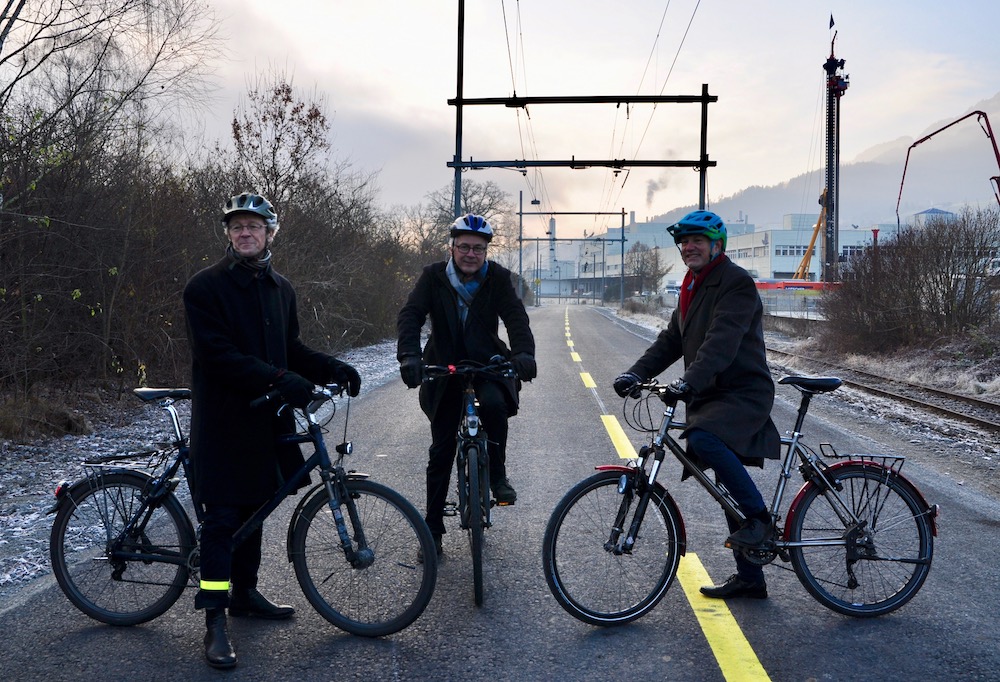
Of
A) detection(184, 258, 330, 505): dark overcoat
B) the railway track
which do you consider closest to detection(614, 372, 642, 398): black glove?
detection(184, 258, 330, 505): dark overcoat

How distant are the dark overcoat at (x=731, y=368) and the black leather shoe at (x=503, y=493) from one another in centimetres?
103

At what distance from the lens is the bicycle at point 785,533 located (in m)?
4.13

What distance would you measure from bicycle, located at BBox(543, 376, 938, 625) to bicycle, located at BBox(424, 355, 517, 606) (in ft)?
1.59

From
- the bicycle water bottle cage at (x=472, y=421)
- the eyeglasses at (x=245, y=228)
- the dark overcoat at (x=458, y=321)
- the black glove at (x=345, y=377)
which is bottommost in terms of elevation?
the bicycle water bottle cage at (x=472, y=421)

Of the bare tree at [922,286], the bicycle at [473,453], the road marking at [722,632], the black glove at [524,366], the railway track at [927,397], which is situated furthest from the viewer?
the bare tree at [922,286]

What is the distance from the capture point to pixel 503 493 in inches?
191

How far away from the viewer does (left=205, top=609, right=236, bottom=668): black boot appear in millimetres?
3609

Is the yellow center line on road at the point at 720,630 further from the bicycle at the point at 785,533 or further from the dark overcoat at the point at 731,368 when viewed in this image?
the dark overcoat at the point at 731,368

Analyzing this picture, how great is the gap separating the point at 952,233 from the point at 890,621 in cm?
1568

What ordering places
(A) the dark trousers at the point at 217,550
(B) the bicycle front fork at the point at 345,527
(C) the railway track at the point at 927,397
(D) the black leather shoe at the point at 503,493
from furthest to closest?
(C) the railway track at the point at 927,397
(D) the black leather shoe at the point at 503,493
(B) the bicycle front fork at the point at 345,527
(A) the dark trousers at the point at 217,550

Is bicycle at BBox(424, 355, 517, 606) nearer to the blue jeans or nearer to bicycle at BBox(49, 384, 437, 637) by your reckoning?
bicycle at BBox(49, 384, 437, 637)

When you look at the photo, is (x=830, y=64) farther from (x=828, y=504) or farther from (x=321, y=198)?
(x=828, y=504)

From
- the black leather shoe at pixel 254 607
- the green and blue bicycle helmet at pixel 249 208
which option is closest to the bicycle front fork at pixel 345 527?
the black leather shoe at pixel 254 607

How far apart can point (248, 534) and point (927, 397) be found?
12.8 m
